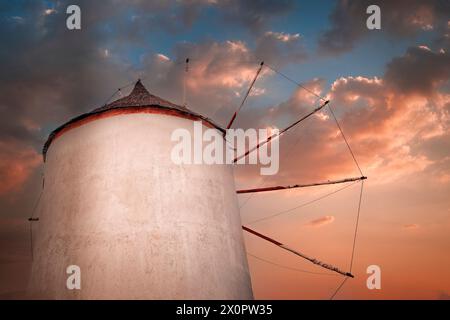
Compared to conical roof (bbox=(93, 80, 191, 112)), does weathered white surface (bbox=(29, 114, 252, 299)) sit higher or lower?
lower

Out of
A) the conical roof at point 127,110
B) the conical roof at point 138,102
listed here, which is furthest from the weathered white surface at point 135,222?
the conical roof at point 138,102

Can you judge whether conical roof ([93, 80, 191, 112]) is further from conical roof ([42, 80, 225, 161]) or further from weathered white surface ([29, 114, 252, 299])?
weathered white surface ([29, 114, 252, 299])

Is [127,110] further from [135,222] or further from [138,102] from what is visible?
[135,222]

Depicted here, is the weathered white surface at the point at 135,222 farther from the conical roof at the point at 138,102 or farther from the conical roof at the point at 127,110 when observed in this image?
the conical roof at the point at 138,102

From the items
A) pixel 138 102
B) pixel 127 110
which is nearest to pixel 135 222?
pixel 127 110

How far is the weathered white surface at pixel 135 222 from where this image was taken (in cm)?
809

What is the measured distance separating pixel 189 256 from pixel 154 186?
2.17 m

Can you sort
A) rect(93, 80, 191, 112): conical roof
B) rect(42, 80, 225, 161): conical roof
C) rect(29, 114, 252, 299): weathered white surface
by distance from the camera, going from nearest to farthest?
rect(29, 114, 252, 299): weathered white surface → rect(42, 80, 225, 161): conical roof → rect(93, 80, 191, 112): conical roof

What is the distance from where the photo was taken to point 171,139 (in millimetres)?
9977

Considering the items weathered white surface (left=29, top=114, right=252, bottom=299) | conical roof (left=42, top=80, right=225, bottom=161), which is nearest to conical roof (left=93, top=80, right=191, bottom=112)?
conical roof (left=42, top=80, right=225, bottom=161)

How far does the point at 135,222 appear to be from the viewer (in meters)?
8.54

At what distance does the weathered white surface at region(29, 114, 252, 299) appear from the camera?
809 cm
